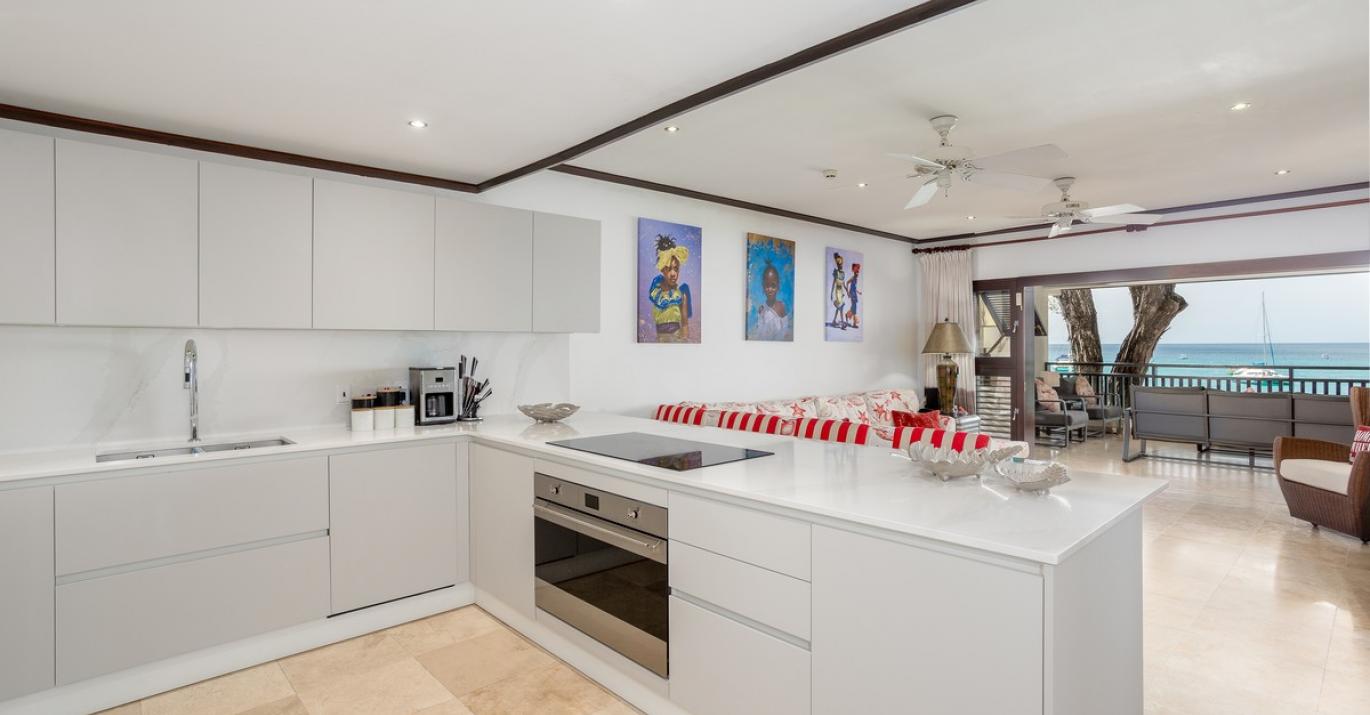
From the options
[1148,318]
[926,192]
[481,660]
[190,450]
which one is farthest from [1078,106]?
[1148,318]

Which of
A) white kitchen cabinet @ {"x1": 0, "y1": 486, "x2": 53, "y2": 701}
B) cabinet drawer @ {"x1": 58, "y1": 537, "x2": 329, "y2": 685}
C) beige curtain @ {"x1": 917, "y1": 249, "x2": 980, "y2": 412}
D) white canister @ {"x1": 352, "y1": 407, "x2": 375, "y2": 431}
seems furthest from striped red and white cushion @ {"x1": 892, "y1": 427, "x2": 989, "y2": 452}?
beige curtain @ {"x1": 917, "y1": 249, "x2": 980, "y2": 412}

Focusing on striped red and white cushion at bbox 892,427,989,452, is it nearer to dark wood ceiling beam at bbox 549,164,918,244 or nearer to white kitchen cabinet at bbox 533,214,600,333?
white kitchen cabinet at bbox 533,214,600,333

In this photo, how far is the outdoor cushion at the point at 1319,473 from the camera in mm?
4074

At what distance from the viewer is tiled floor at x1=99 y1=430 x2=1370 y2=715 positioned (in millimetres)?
2346

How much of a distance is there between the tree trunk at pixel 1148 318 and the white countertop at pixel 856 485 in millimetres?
9282

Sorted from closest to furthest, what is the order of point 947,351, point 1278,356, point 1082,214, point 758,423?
point 758,423 < point 1082,214 < point 947,351 < point 1278,356

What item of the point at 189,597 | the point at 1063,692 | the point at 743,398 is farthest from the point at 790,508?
the point at 743,398

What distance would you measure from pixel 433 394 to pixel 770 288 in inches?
113

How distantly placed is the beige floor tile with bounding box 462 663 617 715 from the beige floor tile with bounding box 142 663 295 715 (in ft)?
2.45

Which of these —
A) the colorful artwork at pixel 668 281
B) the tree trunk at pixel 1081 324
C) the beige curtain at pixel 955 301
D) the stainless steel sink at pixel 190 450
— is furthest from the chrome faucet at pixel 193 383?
the tree trunk at pixel 1081 324

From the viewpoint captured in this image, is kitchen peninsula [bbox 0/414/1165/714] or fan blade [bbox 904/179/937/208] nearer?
kitchen peninsula [bbox 0/414/1165/714]

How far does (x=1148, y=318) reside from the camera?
32.1ft

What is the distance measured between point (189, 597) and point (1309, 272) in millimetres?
7203

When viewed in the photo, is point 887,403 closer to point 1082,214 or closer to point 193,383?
point 1082,214
